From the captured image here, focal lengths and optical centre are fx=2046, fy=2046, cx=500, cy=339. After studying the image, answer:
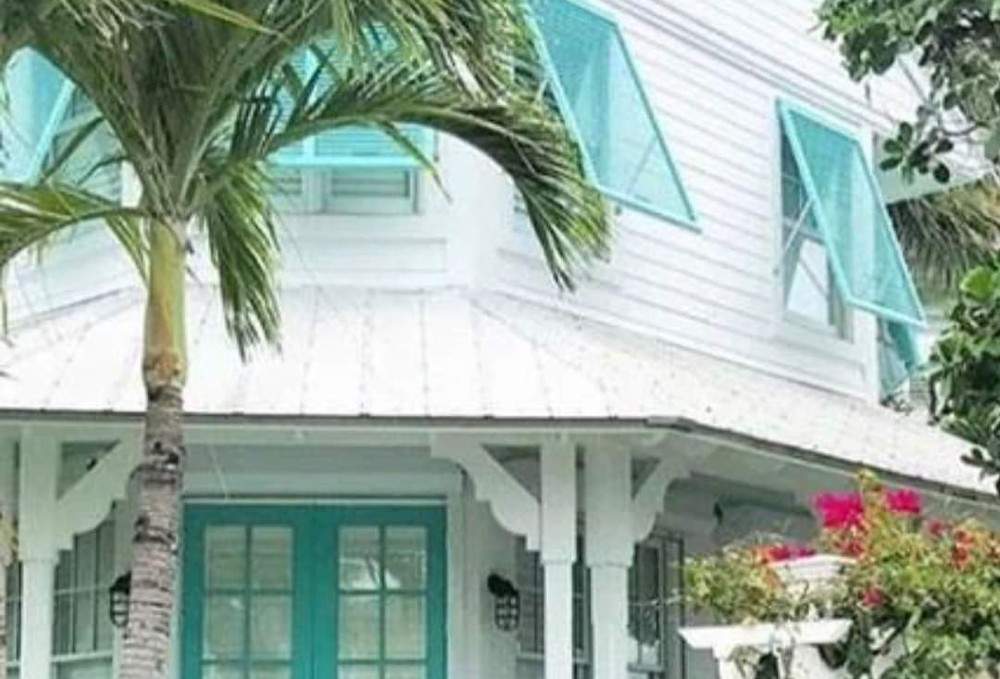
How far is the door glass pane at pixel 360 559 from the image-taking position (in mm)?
12516

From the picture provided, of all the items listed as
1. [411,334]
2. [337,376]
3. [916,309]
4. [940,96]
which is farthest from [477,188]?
[940,96]

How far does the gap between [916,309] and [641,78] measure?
2.91 metres

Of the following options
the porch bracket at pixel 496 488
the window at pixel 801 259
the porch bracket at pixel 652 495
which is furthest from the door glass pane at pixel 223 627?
the window at pixel 801 259

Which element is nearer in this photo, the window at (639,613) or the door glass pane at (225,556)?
the door glass pane at (225,556)

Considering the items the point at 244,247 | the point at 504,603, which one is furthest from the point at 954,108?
the point at 504,603

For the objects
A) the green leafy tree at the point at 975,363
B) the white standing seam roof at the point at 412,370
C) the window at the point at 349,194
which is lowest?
the green leafy tree at the point at 975,363

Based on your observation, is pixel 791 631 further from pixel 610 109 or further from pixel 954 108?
pixel 610 109

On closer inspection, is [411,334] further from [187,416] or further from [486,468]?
[187,416]

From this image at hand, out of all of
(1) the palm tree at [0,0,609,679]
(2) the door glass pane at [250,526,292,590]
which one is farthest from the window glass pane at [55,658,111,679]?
(1) the palm tree at [0,0,609,679]

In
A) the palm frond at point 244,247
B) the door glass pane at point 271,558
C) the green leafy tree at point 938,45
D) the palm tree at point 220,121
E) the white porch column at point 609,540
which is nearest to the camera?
the green leafy tree at point 938,45

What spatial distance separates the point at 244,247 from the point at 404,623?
399 cm

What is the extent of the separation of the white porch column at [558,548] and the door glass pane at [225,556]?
7.07 feet

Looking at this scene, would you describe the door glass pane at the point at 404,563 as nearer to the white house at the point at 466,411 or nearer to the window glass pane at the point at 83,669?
the white house at the point at 466,411

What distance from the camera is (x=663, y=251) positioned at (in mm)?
14078
